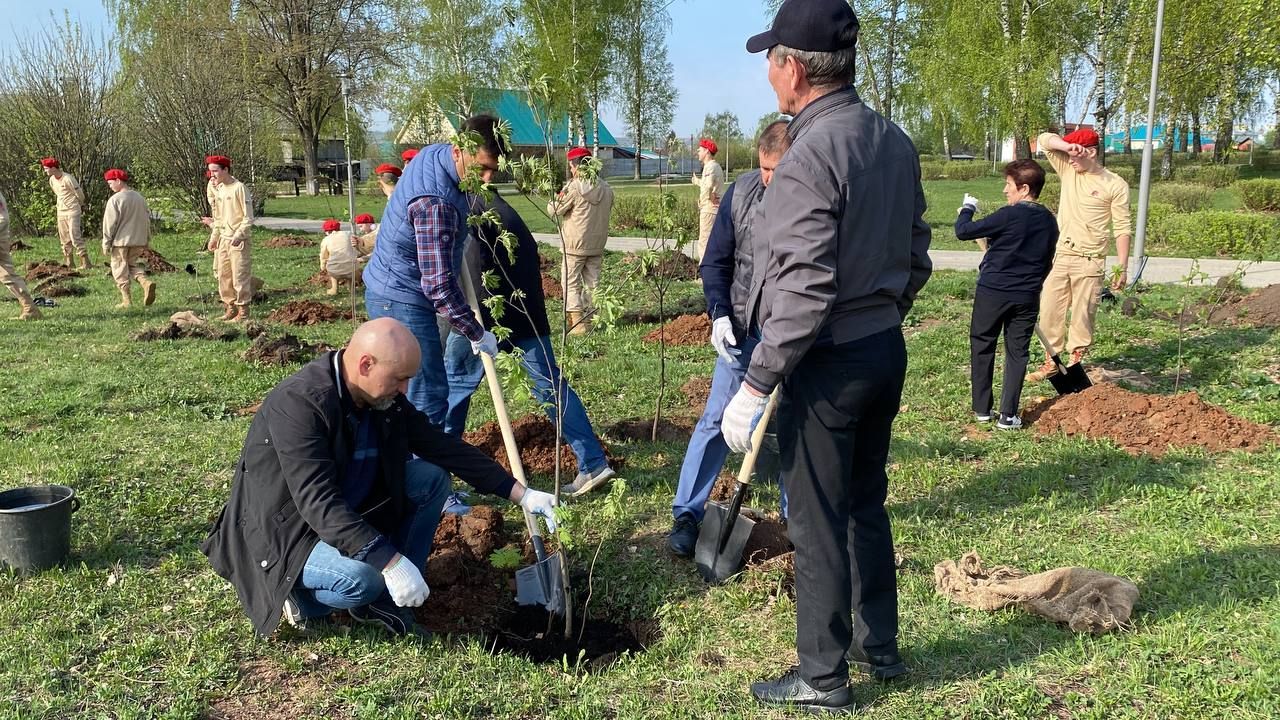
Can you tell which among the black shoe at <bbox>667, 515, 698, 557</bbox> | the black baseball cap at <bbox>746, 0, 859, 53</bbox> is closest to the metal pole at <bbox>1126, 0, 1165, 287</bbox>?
the black shoe at <bbox>667, 515, 698, 557</bbox>

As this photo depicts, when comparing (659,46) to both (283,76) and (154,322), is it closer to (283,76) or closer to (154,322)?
(283,76)

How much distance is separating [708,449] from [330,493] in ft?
5.89

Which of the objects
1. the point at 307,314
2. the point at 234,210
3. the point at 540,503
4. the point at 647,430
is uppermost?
the point at 234,210

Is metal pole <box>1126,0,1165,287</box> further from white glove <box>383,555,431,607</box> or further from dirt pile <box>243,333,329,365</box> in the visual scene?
white glove <box>383,555,431,607</box>

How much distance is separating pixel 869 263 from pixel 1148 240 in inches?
618

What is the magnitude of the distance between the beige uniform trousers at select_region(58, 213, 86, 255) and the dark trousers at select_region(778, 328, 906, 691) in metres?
15.4

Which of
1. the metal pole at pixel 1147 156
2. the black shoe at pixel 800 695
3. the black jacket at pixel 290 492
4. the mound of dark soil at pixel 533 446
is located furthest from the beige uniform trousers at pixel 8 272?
the metal pole at pixel 1147 156

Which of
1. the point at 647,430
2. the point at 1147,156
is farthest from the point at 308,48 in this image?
the point at 647,430

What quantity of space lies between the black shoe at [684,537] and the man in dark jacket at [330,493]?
87cm

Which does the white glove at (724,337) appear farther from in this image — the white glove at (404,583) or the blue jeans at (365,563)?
the white glove at (404,583)

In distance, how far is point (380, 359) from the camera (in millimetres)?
3029

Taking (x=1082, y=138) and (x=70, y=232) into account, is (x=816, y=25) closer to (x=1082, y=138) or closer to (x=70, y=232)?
(x=1082, y=138)

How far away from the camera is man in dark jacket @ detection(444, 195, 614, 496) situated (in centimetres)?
462

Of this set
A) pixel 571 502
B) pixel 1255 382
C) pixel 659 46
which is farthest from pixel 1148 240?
pixel 659 46
